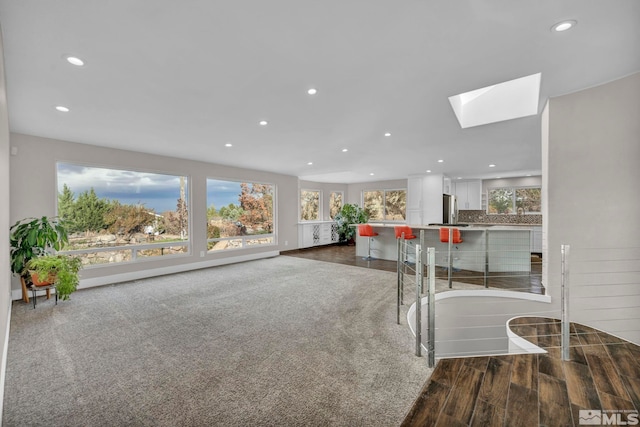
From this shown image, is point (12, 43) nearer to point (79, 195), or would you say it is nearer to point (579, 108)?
point (79, 195)

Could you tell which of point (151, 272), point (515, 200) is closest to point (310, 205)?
point (151, 272)

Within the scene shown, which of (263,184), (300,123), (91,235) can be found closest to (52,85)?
(300,123)

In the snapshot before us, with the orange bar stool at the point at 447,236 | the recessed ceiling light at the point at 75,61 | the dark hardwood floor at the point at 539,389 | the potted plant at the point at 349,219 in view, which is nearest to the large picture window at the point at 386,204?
the potted plant at the point at 349,219

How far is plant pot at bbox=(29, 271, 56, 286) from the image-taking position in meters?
3.62

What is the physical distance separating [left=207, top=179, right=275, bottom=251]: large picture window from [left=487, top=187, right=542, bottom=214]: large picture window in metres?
7.22

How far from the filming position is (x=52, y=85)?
263 centimetres

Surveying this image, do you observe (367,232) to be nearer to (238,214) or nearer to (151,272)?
(238,214)

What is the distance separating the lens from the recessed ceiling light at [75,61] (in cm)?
217

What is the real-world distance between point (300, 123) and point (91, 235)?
422 cm

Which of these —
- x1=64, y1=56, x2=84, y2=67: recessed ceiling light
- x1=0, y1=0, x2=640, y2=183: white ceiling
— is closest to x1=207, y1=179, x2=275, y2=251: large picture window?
x1=0, y1=0, x2=640, y2=183: white ceiling

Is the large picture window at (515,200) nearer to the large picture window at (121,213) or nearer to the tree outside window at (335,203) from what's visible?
the tree outside window at (335,203)

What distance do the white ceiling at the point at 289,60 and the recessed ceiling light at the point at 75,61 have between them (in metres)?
0.05

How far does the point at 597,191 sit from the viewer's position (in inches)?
115

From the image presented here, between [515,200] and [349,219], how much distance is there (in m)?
5.34
